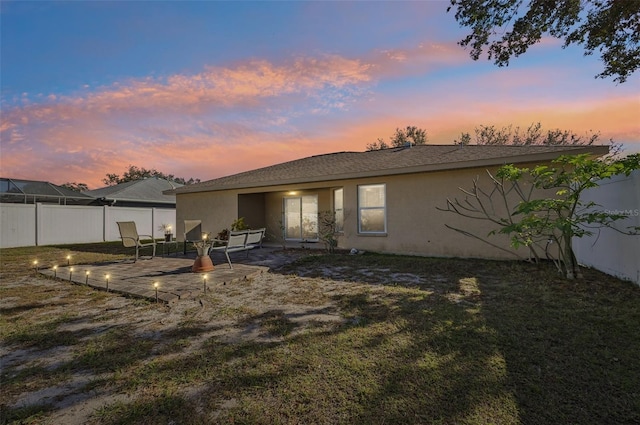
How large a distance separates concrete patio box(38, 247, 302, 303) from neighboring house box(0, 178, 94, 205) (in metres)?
11.5

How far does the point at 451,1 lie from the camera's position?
725 centimetres

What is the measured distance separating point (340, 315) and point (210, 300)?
6.84 ft

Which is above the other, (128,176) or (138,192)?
(128,176)

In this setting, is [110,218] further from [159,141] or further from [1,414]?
[1,414]

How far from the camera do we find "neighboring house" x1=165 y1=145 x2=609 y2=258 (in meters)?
8.13

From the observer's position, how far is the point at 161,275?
20.6 ft

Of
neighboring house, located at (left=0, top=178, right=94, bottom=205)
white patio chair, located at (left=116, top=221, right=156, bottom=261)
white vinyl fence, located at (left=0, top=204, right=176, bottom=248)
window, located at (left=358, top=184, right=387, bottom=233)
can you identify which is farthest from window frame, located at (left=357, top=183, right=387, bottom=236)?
neighboring house, located at (left=0, top=178, right=94, bottom=205)

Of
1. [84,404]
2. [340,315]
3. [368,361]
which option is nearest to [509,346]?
[368,361]

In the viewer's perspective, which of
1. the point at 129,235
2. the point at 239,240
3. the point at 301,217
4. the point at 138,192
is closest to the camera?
the point at 239,240

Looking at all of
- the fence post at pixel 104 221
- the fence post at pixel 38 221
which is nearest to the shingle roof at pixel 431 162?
the fence post at pixel 104 221

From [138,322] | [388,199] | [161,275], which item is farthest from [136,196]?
[138,322]

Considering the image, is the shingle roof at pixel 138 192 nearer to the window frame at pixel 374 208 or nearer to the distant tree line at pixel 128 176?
the window frame at pixel 374 208

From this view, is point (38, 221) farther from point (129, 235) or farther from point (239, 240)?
point (239, 240)

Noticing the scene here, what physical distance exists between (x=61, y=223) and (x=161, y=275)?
1309cm
